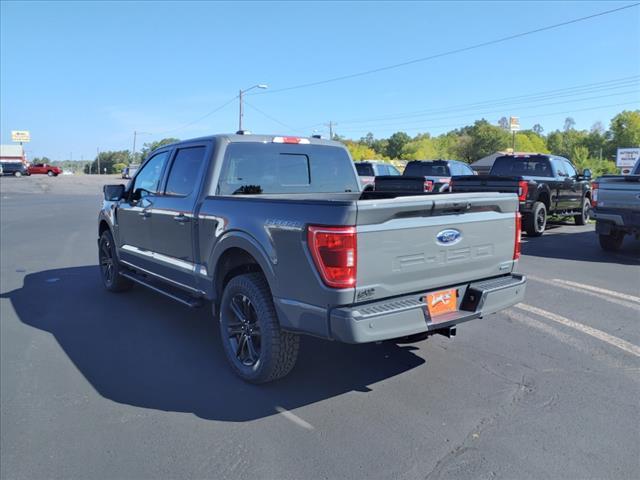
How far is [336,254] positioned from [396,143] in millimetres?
104311

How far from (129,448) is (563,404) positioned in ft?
9.54

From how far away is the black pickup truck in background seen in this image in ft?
35.4

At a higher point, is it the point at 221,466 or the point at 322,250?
the point at 322,250

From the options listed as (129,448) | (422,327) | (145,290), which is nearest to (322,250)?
(422,327)

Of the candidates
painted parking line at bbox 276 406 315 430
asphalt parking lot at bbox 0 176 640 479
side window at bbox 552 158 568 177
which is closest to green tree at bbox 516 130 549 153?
side window at bbox 552 158 568 177

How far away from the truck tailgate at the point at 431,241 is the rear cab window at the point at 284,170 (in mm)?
1846

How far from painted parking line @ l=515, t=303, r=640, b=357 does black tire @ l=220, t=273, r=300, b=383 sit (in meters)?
3.07

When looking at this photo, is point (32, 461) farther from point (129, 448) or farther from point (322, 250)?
point (322, 250)

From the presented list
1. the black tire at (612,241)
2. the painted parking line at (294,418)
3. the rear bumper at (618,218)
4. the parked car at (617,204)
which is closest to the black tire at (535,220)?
the black tire at (612,241)

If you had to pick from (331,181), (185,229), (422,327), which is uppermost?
(331,181)

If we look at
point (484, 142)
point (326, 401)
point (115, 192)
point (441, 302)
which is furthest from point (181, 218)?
Answer: point (484, 142)

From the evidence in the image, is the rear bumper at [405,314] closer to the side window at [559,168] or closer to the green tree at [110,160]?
the side window at [559,168]

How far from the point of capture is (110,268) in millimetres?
6832

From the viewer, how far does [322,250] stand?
3121 mm
